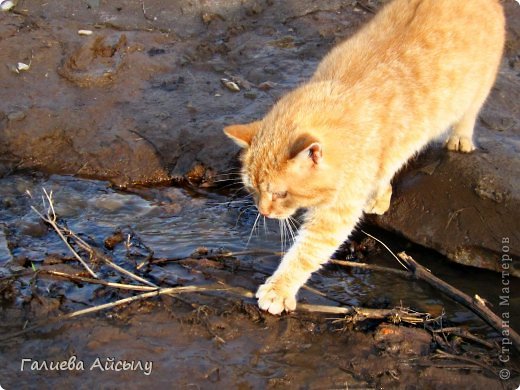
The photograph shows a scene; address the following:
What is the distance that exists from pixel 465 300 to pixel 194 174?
98.6 inches

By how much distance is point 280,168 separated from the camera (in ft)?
12.0

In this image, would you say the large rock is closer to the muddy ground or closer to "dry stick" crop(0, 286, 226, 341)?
the muddy ground

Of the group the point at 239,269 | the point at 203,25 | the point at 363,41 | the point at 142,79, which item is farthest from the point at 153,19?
the point at 239,269

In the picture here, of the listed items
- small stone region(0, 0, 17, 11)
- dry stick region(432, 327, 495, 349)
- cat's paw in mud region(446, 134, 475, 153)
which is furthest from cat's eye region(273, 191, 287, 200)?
small stone region(0, 0, 17, 11)

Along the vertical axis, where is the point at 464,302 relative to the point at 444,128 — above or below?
below

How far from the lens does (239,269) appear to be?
13.8 feet

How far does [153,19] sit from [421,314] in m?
4.89

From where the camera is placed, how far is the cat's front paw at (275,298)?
12.3 ft

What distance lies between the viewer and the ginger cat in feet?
12.2

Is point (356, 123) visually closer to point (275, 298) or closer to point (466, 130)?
point (275, 298)

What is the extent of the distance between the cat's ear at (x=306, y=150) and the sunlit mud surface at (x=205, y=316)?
932mm

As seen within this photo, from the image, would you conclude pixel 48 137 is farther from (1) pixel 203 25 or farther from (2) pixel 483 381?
(2) pixel 483 381

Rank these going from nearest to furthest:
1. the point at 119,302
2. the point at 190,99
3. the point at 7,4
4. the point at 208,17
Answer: the point at 119,302
the point at 190,99
the point at 7,4
the point at 208,17

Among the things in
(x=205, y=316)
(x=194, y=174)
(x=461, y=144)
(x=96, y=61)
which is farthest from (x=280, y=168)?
(x=96, y=61)
